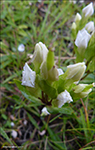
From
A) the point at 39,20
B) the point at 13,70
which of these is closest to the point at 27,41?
the point at 13,70

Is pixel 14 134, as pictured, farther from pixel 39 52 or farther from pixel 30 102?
pixel 39 52

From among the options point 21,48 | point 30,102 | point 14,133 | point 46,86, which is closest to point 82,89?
point 46,86

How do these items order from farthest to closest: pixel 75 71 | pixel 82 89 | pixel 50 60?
pixel 82 89, pixel 75 71, pixel 50 60

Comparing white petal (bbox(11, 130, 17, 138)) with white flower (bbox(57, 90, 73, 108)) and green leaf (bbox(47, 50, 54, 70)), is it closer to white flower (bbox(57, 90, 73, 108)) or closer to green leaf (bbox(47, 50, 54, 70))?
white flower (bbox(57, 90, 73, 108))

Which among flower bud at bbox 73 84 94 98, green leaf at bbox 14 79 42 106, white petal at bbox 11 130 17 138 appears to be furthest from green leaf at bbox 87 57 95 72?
white petal at bbox 11 130 17 138

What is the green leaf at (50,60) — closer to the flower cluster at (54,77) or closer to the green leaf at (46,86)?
the flower cluster at (54,77)

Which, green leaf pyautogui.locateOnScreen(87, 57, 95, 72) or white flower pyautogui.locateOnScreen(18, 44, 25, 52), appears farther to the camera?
white flower pyautogui.locateOnScreen(18, 44, 25, 52)
